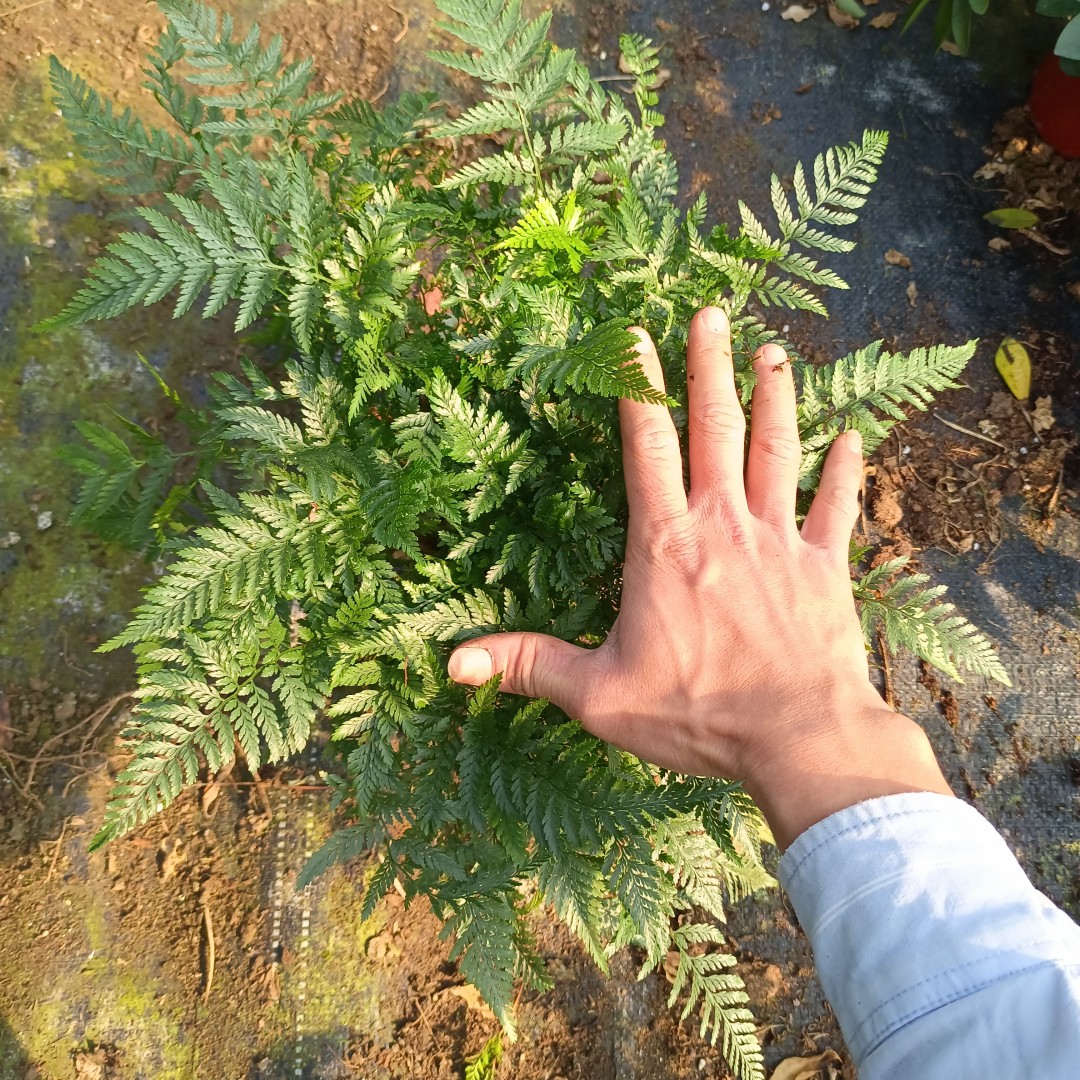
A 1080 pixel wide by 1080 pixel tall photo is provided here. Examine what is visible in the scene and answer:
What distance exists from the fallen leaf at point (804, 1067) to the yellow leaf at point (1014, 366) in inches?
124

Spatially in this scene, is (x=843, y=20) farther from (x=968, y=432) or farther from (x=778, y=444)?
(x=778, y=444)

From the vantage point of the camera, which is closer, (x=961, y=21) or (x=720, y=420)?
(x=720, y=420)

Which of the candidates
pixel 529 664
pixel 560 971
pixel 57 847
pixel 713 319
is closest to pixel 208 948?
pixel 57 847

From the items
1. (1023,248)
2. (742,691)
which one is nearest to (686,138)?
(1023,248)

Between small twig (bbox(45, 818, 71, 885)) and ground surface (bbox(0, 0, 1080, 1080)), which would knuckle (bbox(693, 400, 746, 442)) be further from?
small twig (bbox(45, 818, 71, 885))

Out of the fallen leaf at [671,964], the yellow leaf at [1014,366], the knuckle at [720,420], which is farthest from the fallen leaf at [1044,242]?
the fallen leaf at [671,964]

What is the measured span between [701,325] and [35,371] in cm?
306

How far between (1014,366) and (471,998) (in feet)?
12.7

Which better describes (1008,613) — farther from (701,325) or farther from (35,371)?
(35,371)

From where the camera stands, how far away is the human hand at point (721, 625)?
1971 millimetres

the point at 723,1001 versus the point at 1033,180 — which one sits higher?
the point at 1033,180

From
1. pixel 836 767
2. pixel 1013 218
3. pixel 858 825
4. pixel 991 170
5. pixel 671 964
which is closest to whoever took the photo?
pixel 858 825

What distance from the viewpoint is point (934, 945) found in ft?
5.04

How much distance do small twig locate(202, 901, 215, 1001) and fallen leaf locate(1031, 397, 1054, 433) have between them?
14.3 ft
